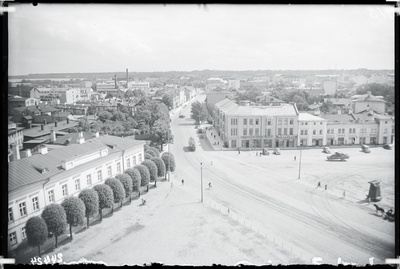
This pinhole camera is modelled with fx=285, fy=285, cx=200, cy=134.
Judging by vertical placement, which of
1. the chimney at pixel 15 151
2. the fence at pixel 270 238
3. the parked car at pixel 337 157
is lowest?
the fence at pixel 270 238

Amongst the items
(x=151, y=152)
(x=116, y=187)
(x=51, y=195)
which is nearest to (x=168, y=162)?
(x=151, y=152)

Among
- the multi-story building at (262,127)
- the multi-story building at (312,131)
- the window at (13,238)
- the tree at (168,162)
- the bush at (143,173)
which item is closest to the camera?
the window at (13,238)

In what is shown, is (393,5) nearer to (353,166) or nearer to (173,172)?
(173,172)

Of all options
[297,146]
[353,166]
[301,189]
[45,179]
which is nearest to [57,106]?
[45,179]

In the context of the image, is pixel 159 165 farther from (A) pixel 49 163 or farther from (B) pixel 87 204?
(A) pixel 49 163

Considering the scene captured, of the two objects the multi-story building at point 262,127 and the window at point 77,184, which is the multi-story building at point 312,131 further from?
the window at point 77,184

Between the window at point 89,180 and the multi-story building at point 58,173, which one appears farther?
the window at point 89,180

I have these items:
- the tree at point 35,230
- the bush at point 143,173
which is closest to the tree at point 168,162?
the bush at point 143,173
